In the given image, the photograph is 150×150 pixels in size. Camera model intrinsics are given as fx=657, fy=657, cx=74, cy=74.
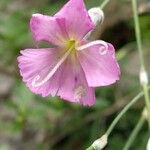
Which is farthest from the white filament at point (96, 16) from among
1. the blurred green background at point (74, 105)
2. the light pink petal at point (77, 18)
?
the blurred green background at point (74, 105)

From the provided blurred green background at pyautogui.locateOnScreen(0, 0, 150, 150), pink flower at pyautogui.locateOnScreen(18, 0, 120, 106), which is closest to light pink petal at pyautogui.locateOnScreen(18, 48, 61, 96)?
pink flower at pyautogui.locateOnScreen(18, 0, 120, 106)

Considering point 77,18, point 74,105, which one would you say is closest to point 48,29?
point 77,18

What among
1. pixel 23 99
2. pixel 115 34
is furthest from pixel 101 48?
pixel 115 34

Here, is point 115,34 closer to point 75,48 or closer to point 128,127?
point 128,127

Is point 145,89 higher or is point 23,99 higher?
point 145,89

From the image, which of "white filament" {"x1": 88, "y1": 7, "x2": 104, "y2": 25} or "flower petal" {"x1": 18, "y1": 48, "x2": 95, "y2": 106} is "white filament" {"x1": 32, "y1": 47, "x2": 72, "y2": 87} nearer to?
"flower petal" {"x1": 18, "y1": 48, "x2": 95, "y2": 106}

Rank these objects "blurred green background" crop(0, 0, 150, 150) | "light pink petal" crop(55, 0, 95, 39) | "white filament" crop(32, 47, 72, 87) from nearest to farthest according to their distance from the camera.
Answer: "light pink petal" crop(55, 0, 95, 39), "white filament" crop(32, 47, 72, 87), "blurred green background" crop(0, 0, 150, 150)
